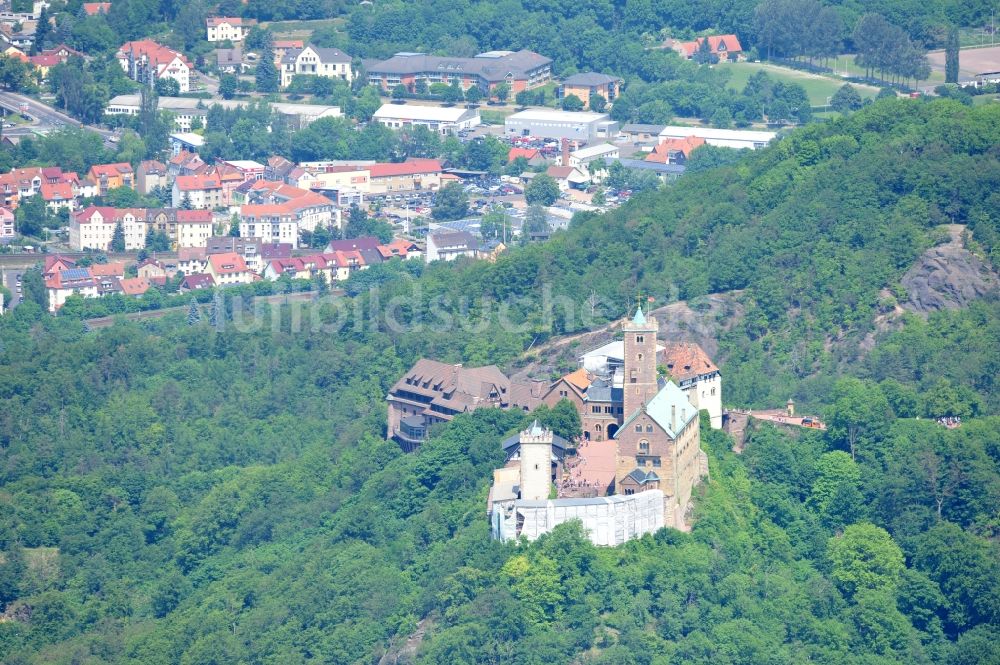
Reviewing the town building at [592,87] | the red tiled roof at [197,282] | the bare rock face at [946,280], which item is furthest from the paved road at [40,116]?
the bare rock face at [946,280]

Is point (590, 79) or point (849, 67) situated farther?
point (849, 67)

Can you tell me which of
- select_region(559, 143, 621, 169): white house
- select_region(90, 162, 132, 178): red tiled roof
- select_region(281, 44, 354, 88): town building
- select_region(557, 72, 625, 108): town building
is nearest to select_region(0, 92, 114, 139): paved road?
select_region(90, 162, 132, 178): red tiled roof

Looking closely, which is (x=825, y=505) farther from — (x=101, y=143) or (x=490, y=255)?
(x=101, y=143)

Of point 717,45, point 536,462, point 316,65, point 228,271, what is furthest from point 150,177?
point 536,462

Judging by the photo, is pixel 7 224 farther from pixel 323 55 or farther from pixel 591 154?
pixel 591 154

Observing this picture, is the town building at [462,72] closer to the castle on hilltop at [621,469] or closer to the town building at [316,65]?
the town building at [316,65]

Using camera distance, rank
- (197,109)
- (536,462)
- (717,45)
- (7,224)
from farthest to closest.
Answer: (717,45), (197,109), (7,224), (536,462)
